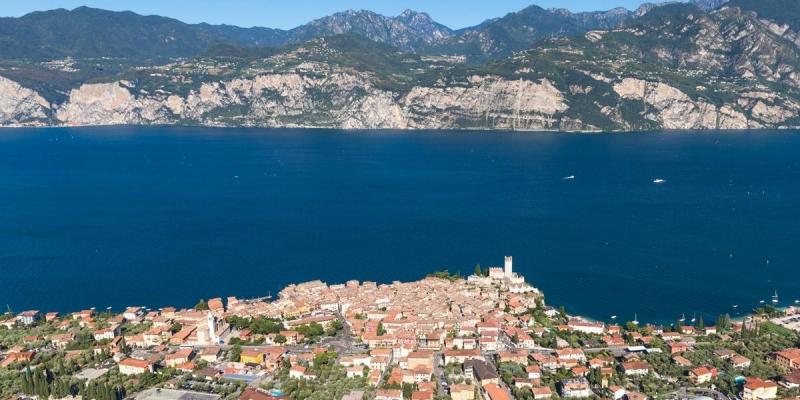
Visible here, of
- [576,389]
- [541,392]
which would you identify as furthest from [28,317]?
[576,389]

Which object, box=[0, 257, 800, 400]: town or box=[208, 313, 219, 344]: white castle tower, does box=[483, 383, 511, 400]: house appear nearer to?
box=[0, 257, 800, 400]: town

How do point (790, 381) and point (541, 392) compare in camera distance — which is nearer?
point (541, 392)

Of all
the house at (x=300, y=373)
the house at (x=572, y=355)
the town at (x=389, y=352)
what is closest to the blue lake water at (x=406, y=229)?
the town at (x=389, y=352)

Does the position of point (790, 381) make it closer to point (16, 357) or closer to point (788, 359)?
point (788, 359)

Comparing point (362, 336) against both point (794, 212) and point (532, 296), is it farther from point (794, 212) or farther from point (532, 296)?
point (794, 212)

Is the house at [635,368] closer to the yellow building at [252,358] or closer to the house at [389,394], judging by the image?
the house at [389,394]

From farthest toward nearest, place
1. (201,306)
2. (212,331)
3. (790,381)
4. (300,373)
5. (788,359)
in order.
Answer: (201,306) → (212,331) → (788,359) → (300,373) → (790,381)

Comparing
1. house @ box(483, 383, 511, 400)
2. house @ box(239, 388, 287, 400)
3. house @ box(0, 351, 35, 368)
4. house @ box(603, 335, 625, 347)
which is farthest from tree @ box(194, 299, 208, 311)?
house @ box(603, 335, 625, 347)
